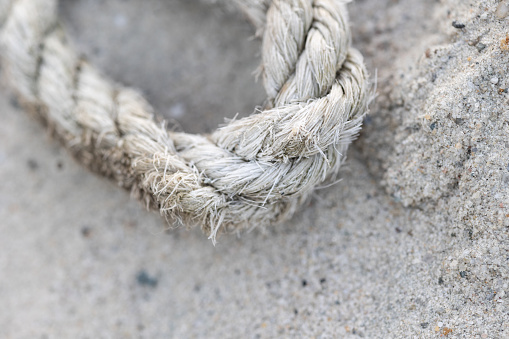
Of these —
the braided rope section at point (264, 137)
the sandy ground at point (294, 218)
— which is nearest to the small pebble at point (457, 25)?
the sandy ground at point (294, 218)

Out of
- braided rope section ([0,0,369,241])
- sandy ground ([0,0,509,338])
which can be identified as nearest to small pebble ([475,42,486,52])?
sandy ground ([0,0,509,338])

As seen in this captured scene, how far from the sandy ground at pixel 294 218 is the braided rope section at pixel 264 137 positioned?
14cm

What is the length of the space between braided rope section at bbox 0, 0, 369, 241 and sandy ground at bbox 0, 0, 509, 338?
0.48ft

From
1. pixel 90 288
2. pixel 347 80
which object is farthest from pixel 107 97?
pixel 347 80

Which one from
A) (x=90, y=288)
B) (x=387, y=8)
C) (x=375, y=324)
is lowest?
(x=375, y=324)

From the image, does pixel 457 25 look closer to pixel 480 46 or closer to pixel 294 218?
pixel 480 46

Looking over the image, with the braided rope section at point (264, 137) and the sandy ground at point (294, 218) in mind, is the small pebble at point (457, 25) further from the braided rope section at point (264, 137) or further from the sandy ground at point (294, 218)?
the braided rope section at point (264, 137)

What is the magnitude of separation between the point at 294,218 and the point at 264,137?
12.1 inches

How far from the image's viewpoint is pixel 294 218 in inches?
48.1

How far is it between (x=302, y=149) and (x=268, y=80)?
209 millimetres

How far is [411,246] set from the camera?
3.62 ft

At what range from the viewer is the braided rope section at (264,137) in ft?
3.27

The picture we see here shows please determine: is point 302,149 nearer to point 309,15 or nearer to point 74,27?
point 309,15

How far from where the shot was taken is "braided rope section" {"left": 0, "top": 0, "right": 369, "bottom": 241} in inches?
39.2
